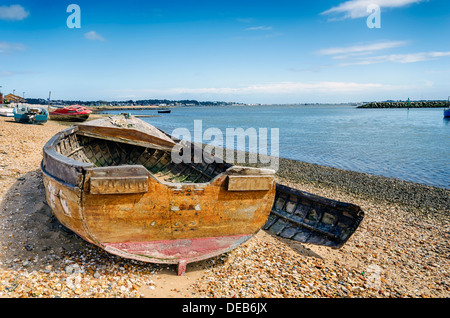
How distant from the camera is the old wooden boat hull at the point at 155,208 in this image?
455 cm

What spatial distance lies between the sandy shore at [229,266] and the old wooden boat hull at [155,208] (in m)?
0.50

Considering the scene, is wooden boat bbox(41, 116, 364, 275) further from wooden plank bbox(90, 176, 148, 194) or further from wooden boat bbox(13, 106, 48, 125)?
wooden boat bbox(13, 106, 48, 125)

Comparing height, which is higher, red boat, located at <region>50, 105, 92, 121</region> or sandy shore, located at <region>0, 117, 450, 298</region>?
red boat, located at <region>50, 105, 92, 121</region>

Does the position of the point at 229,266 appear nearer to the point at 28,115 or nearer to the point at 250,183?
the point at 250,183

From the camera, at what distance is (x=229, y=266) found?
570cm

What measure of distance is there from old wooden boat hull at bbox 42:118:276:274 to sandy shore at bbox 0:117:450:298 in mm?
499

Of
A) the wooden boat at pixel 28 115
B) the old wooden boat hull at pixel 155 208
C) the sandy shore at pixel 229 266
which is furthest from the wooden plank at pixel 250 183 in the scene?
the wooden boat at pixel 28 115

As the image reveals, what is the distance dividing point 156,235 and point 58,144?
444 centimetres

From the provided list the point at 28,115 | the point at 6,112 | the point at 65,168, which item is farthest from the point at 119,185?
the point at 6,112

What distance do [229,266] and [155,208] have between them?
6.74 ft

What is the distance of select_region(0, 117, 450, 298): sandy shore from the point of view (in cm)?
470

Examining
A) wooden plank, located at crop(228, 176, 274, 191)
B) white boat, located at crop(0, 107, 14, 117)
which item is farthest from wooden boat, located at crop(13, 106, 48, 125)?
wooden plank, located at crop(228, 176, 274, 191)
